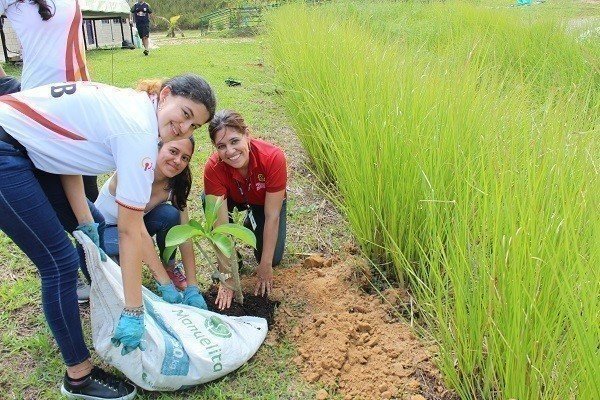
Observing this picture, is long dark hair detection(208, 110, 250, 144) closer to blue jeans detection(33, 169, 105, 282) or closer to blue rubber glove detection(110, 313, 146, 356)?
blue jeans detection(33, 169, 105, 282)

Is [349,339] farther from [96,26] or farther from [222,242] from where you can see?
[96,26]

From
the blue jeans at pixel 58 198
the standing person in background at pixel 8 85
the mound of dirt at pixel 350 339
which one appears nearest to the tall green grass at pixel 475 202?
the mound of dirt at pixel 350 339

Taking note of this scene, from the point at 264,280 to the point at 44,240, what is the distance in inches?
37.5

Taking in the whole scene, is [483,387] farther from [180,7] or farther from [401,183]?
[180,7]

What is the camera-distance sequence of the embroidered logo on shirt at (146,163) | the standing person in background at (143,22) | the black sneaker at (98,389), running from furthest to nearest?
the standing person in background at (143,22)
the black sneaker at (98,389)
the embroidered logo on shirt at (146,163)

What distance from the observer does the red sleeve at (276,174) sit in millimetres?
2227

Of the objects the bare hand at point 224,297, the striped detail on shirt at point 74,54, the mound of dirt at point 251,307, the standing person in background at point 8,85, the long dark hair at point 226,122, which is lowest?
the mound of dirt at point 251,307

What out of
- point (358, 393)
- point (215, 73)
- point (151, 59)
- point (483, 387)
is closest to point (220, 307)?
point (358, 393)

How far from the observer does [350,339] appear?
6.28 ft

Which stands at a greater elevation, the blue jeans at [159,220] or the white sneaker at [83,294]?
the blue jeans at [159,220]

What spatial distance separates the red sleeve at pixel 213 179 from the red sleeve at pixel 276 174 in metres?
0.21

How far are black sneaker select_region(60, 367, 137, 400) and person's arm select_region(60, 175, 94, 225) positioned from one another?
0.53 meters

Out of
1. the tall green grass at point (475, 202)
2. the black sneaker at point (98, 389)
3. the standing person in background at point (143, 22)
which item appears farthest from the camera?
the standing person in background at point (143, 22)

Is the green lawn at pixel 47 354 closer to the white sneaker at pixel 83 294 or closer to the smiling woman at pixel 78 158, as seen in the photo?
the white sneaker at pixel 83 294
